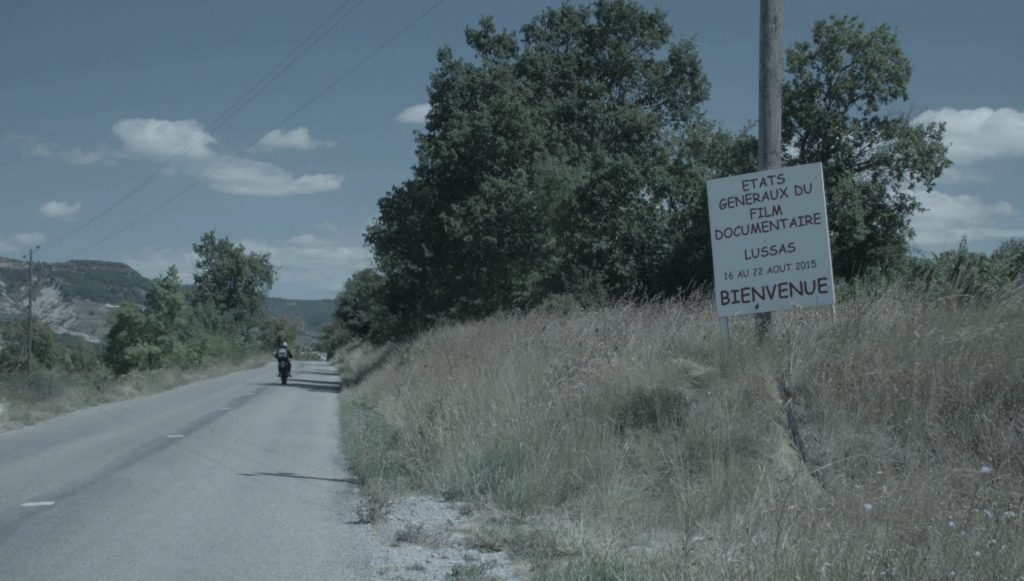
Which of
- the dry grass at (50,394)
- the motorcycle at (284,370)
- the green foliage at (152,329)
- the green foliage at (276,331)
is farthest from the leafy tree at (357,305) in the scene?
the green foliage at (276,331)

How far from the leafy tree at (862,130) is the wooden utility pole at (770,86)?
24.8 metres

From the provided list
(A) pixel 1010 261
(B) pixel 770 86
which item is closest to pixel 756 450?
(B) pixel 770 86

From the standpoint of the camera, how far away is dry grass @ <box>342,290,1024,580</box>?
211 inches

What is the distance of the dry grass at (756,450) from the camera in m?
5.36

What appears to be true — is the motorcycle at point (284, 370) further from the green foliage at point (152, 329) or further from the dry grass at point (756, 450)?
the green foliage at point (152, 329)

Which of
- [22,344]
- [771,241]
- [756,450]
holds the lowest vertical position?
[756,450]

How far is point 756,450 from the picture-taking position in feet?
25.7

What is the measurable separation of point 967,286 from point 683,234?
25261 mm

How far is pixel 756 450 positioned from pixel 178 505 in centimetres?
598

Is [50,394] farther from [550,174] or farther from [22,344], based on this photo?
[22,344]

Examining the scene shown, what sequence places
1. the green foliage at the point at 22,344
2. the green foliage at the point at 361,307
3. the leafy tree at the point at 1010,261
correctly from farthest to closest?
the green foliage at the point at 22,344 < the green foliage at the point at 361,307 < the leafy tree at the point at 1010,261

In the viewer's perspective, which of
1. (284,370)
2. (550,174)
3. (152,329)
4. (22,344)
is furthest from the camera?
(22,344)

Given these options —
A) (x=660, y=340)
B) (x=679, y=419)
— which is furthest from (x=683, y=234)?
(x=679, y=419)

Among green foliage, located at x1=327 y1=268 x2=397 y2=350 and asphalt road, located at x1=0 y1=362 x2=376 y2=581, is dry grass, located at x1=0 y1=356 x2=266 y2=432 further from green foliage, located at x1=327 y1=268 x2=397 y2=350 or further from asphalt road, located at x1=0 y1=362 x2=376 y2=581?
green foliage, located at x1=327 y1=268 x2=397 y2=350
